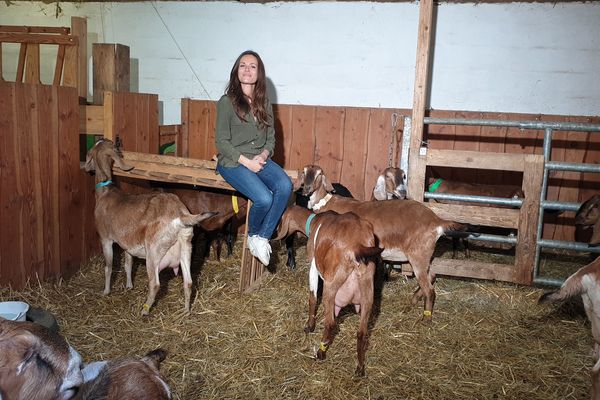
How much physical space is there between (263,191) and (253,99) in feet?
3.35

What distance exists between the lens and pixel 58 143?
17.1 ft

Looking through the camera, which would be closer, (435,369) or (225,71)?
(435,369)

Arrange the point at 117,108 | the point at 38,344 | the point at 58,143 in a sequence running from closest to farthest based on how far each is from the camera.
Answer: the point at 38,344 < the point at 58,143 < the point at 117,108

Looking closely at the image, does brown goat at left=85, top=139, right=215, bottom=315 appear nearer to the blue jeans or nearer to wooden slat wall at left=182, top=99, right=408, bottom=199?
the blue jeans

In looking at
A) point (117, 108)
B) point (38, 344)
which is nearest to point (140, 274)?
point (117, 108)

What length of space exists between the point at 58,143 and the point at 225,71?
2.76 meters

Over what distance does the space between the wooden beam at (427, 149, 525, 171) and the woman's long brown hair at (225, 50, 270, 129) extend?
187 centimetres

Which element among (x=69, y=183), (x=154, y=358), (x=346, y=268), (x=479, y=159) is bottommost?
(x=154, y=358)

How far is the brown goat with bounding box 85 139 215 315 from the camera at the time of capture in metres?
4.69

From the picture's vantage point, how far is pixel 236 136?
16.9 ft

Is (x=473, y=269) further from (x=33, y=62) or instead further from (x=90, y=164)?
(x=33, y=62)

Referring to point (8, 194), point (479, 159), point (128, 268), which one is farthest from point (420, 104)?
point (8, 194)

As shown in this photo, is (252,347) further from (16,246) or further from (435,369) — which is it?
(16,246)

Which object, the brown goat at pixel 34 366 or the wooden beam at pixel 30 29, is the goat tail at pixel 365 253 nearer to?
the brown goat at pixel 34 366
